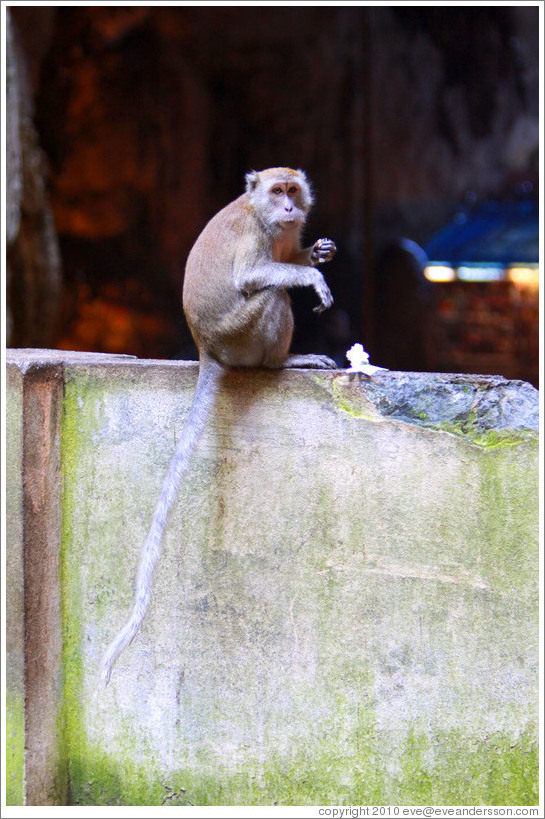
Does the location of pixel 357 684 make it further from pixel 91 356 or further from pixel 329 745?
pixel 91 356

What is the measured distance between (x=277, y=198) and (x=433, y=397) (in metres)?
1.23

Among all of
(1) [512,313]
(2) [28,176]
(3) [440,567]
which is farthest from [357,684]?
(1) [512,313]

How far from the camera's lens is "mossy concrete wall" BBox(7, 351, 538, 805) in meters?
2.72

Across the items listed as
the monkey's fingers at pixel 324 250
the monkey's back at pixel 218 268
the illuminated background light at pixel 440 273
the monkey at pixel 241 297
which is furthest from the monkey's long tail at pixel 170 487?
the illuminated background light at pixel 440 273

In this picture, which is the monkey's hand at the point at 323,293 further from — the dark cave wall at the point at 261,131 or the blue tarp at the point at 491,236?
the blue tarp at the point at 491,236

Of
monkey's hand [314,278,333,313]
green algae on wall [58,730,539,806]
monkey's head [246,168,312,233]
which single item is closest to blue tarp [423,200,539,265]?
monkey's head [246,168,312,233]

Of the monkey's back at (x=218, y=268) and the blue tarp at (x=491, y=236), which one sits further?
the blue tarp at (x=491, y=236)

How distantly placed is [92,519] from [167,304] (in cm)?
1004

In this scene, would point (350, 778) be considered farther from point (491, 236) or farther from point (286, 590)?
point (491, 236)

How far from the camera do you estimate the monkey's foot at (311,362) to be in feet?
10.2

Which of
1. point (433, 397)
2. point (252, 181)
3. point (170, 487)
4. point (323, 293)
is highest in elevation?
point (252, 181)

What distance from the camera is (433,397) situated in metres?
2.78

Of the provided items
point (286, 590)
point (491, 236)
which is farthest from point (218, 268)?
point (491, 236)

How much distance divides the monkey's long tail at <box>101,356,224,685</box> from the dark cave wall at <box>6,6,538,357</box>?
336 inches
